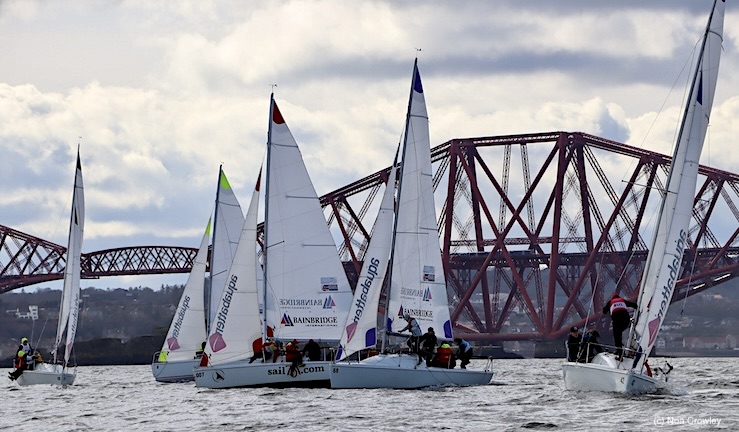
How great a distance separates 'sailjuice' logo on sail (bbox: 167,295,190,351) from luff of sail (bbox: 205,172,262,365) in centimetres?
1340

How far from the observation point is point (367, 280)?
147ft

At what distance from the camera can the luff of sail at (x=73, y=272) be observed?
5609 centimetres

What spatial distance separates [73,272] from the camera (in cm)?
A: 5622

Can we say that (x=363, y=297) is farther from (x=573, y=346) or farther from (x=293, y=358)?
(x=573, y=346)

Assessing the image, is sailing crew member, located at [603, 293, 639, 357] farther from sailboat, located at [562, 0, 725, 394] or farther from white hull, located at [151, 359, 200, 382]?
white hull, located at [151, 359, 200, 382]

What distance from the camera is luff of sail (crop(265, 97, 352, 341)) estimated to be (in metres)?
45.5

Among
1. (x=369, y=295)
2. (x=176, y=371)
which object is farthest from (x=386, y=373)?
(x=176, y=371)

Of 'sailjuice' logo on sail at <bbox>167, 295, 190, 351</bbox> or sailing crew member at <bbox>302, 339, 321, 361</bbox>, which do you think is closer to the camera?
sailing crew member at <bbox>302, 339, 321, 361</bbox>

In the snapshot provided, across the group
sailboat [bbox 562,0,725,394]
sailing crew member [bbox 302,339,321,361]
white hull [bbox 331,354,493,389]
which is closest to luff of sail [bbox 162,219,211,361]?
sailing crew member [bbox 302,339,321,361]

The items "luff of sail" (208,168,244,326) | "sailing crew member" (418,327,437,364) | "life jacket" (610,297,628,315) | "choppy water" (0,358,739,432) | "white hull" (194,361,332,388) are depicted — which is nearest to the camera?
"choppy water" (0,358,739,432)

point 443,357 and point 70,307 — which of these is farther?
point 70,307

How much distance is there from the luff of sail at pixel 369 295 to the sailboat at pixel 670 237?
7.41 metres

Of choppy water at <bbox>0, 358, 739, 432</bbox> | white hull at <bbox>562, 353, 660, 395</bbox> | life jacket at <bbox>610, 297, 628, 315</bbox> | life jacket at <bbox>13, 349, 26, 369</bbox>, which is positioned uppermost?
life jacket at <bbox>13, 349, 26, 369</bbox>

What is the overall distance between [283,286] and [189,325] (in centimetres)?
1552
